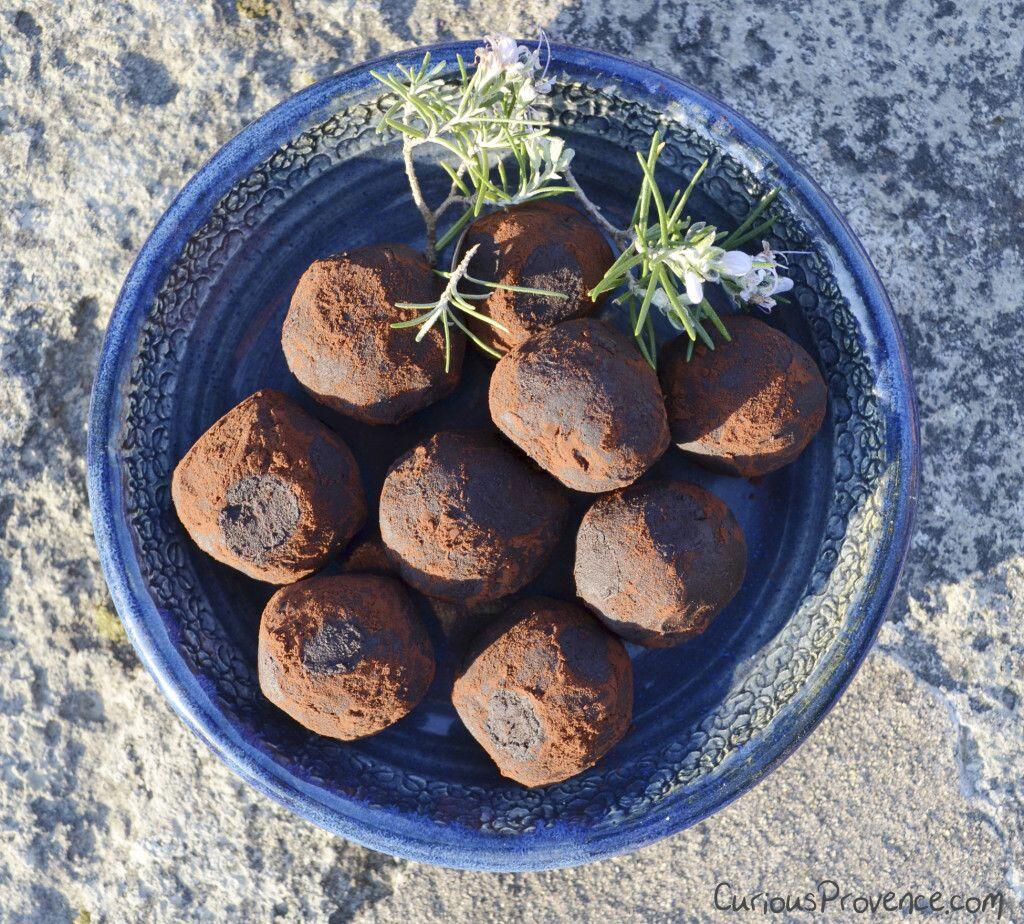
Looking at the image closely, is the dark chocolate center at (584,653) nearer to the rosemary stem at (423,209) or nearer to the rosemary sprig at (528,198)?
Result: the rosemary sprig at (528,198)

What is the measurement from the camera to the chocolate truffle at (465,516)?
169 cm

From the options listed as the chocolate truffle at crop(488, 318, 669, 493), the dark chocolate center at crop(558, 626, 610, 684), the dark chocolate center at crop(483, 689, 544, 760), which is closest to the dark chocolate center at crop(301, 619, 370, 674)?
the dark chocolate center at crop(483, 689, 544, 760)

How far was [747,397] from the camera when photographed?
1693 mm

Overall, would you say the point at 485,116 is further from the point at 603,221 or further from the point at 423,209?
the point at 603,221

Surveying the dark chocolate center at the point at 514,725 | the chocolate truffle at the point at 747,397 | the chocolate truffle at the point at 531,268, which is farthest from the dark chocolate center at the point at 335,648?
the chocolate truffle at the point at 747,397

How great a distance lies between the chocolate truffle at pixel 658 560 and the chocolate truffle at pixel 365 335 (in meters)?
0.45

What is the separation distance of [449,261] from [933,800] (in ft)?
6.06

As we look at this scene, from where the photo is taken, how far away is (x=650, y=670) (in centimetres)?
205

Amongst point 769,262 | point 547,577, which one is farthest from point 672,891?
point 769,262

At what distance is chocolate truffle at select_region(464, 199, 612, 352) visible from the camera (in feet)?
5.56

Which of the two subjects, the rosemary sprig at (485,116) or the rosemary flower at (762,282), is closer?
the rosemary sprig at (485,116)

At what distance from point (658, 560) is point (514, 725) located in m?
0.43

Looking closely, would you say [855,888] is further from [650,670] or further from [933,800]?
[650,670]

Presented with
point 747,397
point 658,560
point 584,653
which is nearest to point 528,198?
point 747,397
